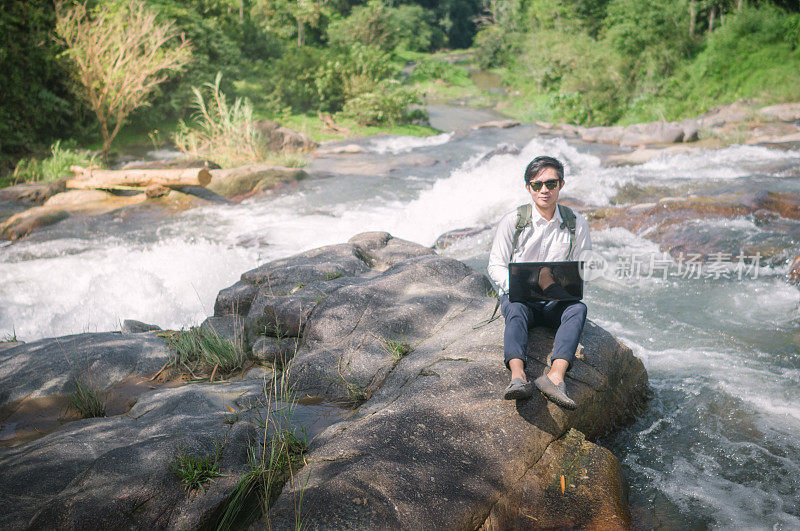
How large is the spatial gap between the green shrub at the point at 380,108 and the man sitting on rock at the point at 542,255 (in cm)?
1856

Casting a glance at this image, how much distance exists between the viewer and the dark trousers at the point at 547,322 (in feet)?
11.2

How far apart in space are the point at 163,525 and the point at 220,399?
1.26 m

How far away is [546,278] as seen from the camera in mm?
3611

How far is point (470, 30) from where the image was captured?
59062 millimetres

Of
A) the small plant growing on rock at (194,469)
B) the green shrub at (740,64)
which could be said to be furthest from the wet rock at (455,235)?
the green shrub at (740,64)

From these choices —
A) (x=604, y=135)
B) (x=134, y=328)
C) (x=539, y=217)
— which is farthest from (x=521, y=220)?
(x=604, y=135)

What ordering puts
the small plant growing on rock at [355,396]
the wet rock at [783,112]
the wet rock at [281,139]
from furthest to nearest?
the wet rock at [281,139]
the wet rock at [783,112]
the small plant growing on rock at [355,396]

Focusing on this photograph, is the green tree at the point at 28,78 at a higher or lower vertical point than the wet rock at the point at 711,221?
higher

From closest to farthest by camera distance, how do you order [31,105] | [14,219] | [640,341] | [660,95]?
1. [640,341]
2. [14,219]
3. [31,105]
4. [660,95]

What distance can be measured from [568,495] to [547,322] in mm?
1252

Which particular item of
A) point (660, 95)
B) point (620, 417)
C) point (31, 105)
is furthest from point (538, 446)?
point (660, 95)

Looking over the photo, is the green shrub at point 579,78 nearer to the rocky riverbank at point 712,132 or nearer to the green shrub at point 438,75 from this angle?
the rocky riverbank at point 712,132

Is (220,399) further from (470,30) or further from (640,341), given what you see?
(470,30)

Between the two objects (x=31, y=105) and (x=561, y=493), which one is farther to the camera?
(x=31, y=105)
